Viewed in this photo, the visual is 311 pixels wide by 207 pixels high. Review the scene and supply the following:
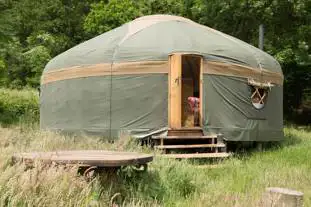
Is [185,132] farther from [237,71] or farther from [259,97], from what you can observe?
[259,97]

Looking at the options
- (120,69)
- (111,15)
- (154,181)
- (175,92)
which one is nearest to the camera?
(154,181)

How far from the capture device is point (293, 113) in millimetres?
15312

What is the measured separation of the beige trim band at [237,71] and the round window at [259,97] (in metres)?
0.17

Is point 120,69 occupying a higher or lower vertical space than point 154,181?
higher

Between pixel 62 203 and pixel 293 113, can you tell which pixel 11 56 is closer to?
pixel 293 113

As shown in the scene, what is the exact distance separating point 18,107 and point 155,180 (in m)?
9.63

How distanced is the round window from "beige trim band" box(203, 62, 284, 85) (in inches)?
6.8

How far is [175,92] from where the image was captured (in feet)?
24.0

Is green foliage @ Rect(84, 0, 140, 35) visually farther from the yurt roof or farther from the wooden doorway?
the wooden doorway

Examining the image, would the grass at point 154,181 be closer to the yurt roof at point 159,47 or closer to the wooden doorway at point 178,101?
the wooden doorway at point 178,101

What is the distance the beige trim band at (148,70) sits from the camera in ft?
24.2

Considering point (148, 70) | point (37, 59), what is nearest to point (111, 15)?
point (37, 59)

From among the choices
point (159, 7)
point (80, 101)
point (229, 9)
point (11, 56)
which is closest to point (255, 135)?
point (80, 101)

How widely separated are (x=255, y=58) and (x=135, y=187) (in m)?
4.74
